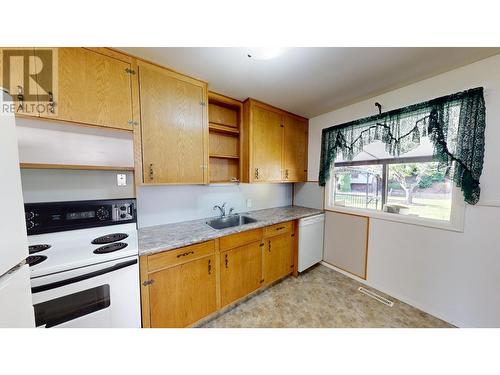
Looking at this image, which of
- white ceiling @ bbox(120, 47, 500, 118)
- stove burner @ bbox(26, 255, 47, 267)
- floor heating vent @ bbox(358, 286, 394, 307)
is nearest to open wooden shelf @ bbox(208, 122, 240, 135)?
white ceiling @ bbox(120, 47, 500, 118)

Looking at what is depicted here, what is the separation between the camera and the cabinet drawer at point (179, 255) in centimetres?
113

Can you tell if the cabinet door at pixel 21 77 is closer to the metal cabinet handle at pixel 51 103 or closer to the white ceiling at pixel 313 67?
the metal cabinet handle at pixel 51 103

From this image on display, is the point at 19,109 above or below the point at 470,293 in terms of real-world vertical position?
above

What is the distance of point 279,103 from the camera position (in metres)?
1.98

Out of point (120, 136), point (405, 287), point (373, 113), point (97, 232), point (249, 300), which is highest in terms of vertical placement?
point (373, 113)

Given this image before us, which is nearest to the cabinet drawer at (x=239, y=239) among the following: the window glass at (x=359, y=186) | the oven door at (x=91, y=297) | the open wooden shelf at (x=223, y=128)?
the oven door at (x=91, y=297)

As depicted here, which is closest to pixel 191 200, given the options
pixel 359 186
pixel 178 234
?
pixel 178 234

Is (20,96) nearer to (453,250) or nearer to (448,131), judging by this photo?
(448,131)

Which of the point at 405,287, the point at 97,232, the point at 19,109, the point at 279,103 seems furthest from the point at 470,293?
the point at 19,109

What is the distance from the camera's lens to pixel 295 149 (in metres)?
2.37

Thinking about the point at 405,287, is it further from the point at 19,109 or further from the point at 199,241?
the point at 19,109

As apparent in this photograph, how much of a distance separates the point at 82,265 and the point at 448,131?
2.78 meters

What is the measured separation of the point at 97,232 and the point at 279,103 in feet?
7.12
